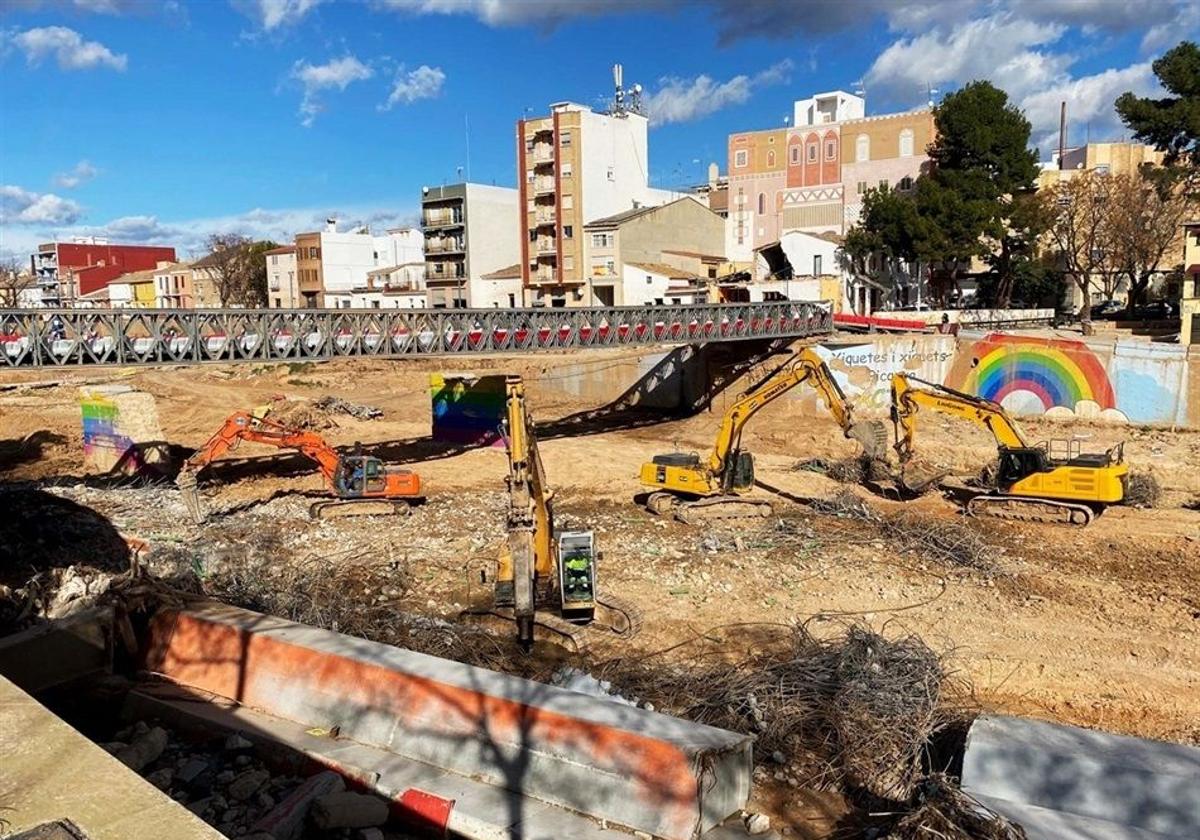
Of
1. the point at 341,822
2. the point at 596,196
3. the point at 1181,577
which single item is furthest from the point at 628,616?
the point at 596,196

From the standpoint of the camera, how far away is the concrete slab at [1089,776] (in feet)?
18.2

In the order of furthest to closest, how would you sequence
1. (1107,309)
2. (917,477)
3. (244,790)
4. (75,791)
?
(1107,309), (917,477), (244,790), (75,791)

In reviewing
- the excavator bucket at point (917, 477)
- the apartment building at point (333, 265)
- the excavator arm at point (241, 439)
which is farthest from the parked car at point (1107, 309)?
the apartment building at point (333, 265)

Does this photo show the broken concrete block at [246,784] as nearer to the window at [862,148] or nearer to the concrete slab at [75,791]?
the concrete slab at [75,791]

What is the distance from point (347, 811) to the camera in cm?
585

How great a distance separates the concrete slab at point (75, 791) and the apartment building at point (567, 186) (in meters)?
55.6

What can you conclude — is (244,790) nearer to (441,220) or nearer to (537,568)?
(537,568)

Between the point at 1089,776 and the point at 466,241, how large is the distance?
65.9 metres

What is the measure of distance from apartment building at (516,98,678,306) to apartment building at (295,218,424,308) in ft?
67.8

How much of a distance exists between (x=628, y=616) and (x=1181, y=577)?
10.3m

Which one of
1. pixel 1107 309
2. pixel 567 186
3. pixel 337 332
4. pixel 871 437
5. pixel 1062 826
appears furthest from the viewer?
pixel 567 186

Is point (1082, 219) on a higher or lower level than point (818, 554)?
higher

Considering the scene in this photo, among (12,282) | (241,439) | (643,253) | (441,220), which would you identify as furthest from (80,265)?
(241,439)

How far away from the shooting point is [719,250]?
64.6 meters
